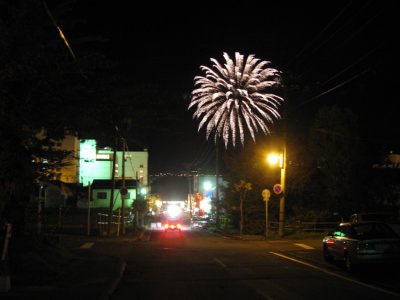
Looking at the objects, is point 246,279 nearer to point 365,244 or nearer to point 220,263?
point 365,244

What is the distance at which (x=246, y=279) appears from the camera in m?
14.0

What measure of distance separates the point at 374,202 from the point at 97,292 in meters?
29.1

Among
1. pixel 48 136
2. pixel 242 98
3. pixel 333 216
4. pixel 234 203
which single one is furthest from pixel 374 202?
pixel 48 136

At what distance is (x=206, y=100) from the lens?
98.3 feet

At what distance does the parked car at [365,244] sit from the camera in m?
15.0

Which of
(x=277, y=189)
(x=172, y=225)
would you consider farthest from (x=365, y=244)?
(x=172, y=225)

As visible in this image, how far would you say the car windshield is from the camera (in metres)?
15.7

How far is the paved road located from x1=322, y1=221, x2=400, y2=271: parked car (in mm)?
463

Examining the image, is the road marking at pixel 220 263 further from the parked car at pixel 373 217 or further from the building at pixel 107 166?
the building at pixel 107 166

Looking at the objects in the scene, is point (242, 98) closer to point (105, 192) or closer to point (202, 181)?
point (105, 192)

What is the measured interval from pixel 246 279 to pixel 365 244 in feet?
12.4

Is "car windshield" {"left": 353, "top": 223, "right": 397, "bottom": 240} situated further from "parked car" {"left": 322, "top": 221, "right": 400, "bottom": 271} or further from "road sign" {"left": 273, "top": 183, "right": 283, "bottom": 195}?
"road sign" {"left": 273, "top": 183, "right": 283, "bottom": 195}

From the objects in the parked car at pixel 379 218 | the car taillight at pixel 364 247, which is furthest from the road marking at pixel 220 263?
the parked car at pixel 379 218

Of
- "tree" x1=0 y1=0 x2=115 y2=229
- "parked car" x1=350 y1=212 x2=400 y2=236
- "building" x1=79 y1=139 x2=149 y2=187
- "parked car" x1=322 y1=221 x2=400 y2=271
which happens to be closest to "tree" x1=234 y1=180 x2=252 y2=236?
"parked car" x1=350 y1=212 x2=400 y2=236
